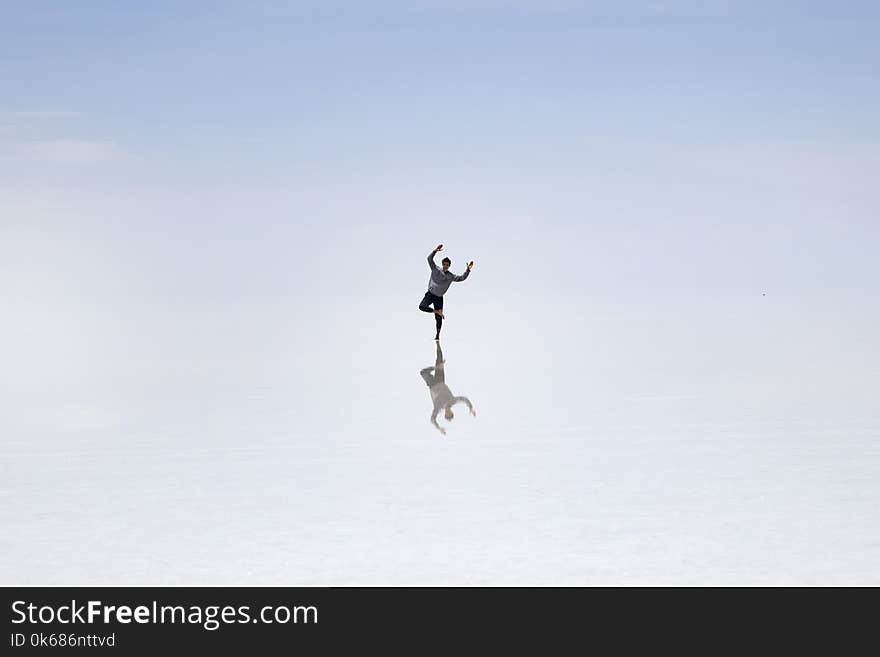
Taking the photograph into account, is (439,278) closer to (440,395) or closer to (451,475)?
(440,395)

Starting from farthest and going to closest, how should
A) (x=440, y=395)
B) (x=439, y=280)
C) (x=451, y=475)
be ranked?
(x=439, y=280) → (x=440, y=395) → (x=451, y=475)

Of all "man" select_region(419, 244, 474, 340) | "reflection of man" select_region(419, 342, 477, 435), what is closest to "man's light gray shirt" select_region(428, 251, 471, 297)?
"man" select_region(419, 244, 474, 340)

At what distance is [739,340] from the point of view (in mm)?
33281

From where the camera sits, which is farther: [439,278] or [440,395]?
[439,278]

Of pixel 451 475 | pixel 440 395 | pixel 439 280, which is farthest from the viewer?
pixel 439 280

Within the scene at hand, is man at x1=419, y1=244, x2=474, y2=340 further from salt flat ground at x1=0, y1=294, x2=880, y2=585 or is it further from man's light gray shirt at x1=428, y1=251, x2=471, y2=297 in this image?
salt flat ground at x1=0, y1=294, x2=880, y2=585

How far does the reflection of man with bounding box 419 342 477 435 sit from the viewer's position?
20.2 meters

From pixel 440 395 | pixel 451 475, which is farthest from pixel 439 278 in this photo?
pixel 451 475

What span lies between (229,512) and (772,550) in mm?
5278

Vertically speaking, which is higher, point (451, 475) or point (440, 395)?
point (440, 395)

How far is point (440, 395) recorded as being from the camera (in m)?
22.7

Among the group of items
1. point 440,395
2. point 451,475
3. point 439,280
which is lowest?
point 451,475

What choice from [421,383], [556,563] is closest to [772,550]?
[556,563]
